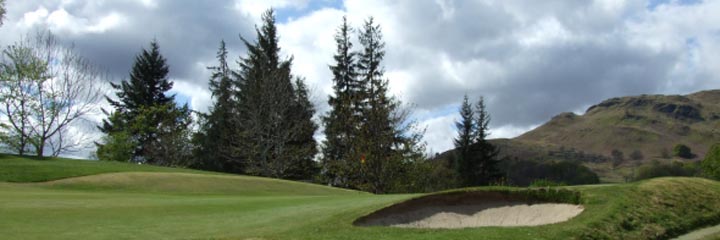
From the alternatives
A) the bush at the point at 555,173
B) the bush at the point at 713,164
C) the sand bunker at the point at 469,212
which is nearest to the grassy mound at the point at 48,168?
the sand bunker at the point at 469,212

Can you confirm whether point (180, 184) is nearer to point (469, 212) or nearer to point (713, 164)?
point (469, 212)

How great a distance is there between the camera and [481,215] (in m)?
16.1

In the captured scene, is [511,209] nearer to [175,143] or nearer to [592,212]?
[592,212]

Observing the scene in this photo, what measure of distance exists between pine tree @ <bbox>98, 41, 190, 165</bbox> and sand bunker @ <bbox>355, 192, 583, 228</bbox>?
45.6m

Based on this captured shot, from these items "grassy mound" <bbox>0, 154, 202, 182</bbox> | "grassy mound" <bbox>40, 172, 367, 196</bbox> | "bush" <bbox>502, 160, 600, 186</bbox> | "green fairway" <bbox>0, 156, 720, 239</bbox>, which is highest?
"bush" <bbox>502, 160, 600, 186</bbox>

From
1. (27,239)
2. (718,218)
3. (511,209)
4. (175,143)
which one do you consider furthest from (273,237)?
(175,143)

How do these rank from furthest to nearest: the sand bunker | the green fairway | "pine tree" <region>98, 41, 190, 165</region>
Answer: "pine tree" <region>98, 41, 190, 165</region> → the sand bunker → the green fairway

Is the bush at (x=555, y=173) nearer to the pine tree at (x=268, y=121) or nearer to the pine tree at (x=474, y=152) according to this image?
A: the pine tree at (x=474, y=152)

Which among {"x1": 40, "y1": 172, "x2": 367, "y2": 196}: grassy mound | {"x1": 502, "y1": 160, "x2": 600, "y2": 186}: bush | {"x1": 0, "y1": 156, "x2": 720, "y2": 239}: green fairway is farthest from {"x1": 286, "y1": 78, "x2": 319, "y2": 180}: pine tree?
{"x1": 502, "y1": 160, "x2": 600, "y2": 186}: bush

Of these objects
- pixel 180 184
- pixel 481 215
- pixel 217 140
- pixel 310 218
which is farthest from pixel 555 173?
pixel 310 218

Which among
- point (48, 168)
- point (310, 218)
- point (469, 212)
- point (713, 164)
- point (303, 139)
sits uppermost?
point (303, 139)

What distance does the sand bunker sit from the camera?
587 inches

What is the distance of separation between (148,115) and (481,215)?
5420cm

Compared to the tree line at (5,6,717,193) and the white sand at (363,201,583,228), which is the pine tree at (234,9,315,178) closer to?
the tree line at (5,6,717,193)
